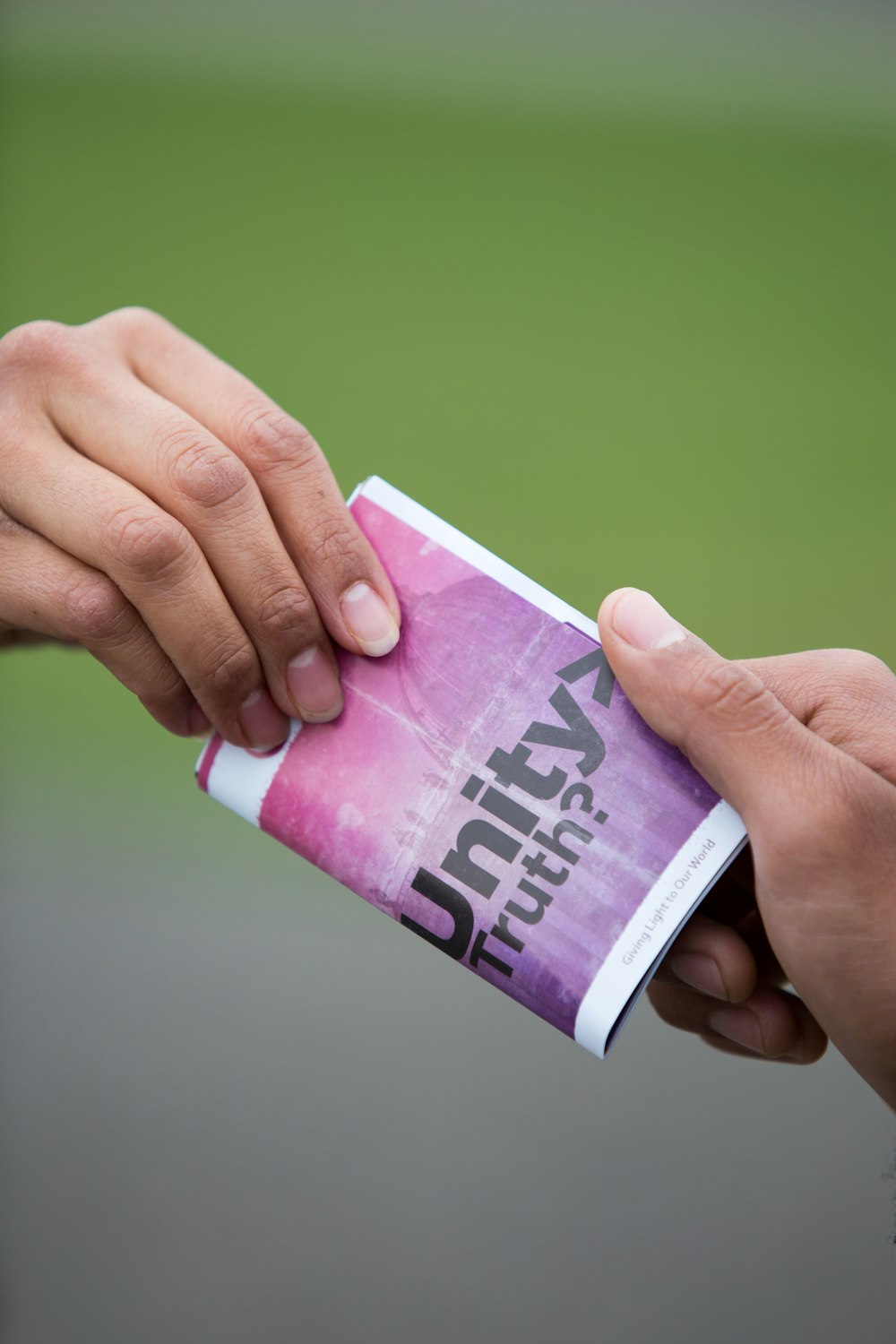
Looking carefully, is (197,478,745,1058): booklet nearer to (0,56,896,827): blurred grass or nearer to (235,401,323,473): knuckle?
(235,401,323,473): knuckle

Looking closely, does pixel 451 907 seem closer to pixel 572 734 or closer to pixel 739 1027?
pixel 572 734

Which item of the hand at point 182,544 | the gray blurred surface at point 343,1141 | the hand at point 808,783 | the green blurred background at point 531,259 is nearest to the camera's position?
the hand at point 808,783

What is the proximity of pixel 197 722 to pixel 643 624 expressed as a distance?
47 cm

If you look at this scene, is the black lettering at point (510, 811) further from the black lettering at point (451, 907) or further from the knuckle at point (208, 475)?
the knuckle at point (208, 475)

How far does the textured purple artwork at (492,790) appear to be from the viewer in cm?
90

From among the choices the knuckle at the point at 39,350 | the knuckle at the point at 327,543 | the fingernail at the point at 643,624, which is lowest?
the knuckle at the point at 327,543

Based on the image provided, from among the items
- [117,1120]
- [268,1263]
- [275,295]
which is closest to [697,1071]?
[268,1263]

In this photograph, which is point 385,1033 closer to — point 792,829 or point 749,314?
point 792,829

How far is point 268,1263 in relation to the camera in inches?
82.2

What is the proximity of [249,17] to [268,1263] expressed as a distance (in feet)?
11.5

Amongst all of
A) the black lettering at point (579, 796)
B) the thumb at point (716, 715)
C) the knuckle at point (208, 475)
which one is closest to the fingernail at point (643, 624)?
the thumb at point (716, 715)

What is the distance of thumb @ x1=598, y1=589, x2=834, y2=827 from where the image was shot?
2.80 feet

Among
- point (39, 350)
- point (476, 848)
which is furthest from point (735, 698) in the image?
point (39, 350)

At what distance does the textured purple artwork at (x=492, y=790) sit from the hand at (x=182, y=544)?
0.15 feet
